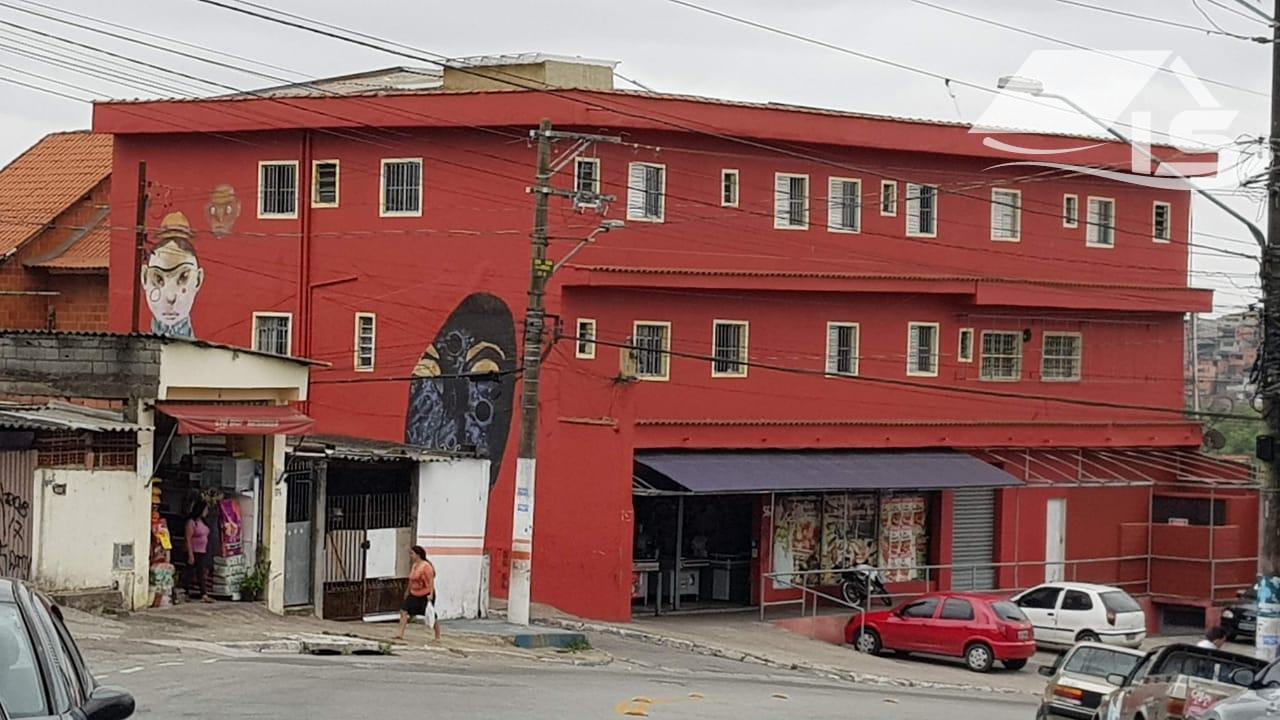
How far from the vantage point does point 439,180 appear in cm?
4094

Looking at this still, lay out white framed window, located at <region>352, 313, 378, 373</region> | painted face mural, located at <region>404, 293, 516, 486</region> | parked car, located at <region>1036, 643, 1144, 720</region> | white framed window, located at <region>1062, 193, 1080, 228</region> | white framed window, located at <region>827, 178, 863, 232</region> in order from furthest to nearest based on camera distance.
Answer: white framed window, located at <region>1062, 193, 1080, 228</region>
white framed window, located at <region>827, 178, 863, 232</region>
white framed window, located at <region>352, 313, 378, 373</region>
painted face mural, located at <region>404, 293, 516, 486</region>
parked car, located at <region>1036, 643, 1144, 720</region>

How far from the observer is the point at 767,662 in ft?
113

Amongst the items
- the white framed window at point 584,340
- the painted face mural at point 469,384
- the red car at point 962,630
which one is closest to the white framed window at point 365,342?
the painted face mural at point 469,384

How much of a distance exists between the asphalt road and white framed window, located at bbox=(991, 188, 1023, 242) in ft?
61.2

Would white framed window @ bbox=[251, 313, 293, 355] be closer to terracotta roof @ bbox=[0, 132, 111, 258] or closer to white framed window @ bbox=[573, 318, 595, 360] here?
white framed window @ bbox=[573, 318, 595, 360]

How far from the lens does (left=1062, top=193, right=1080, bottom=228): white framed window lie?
46719 mm

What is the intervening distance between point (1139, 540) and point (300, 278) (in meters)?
23.0

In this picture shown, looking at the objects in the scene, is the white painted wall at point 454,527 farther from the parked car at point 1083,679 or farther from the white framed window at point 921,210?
the parked car at point 1083,679

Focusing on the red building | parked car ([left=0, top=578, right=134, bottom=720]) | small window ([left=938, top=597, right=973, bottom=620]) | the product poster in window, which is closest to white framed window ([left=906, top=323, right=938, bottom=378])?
the red building

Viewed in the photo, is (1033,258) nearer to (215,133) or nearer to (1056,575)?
(1056,575)

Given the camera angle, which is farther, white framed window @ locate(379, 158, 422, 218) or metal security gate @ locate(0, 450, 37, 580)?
white framed window @ locate(379, 158, 422, 218)

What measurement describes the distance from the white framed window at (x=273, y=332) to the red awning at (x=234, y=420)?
1352 centimetres

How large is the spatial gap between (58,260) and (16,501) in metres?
24.9

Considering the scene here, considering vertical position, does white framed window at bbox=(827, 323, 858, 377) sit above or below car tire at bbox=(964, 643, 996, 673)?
above
